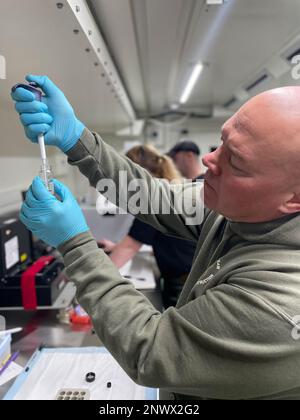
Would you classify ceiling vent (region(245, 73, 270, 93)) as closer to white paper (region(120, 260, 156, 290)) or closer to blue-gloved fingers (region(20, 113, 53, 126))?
white paper (region(120, 260, 156, 290))

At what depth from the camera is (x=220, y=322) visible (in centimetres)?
47

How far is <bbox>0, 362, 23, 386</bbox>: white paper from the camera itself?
3.05ft

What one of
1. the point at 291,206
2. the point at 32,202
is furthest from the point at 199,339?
the point at 32,202

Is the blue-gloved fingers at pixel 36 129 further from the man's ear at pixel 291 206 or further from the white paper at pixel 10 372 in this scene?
the white paper at pixel 10 372

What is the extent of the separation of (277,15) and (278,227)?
3.50 feet

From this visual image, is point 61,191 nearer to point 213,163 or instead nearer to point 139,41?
point 213,163

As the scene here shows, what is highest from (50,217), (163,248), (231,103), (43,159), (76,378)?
(231,103)

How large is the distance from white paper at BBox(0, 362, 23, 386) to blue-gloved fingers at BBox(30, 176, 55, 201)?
68 cm

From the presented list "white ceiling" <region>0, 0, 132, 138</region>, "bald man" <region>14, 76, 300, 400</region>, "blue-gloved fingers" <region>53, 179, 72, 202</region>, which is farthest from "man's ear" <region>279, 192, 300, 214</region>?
"white ceiling" <region>0, 0, 132, 138</region>

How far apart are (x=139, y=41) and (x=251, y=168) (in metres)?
1.26

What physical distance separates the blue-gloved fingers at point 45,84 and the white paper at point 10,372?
2.87 ft
